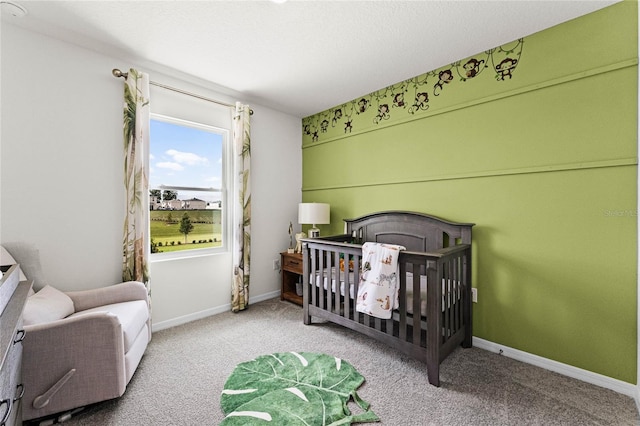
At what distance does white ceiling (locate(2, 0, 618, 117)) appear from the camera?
178cm

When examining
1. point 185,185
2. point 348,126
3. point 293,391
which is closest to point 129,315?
point 293,391

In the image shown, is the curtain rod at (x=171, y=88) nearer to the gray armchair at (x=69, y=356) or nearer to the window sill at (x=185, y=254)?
the gray armchair at (x=69, y=356)

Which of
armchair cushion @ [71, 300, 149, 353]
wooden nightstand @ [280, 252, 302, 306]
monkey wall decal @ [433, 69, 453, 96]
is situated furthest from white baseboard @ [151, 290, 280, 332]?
monkey wall decal @ [433, 69, 453, 96]

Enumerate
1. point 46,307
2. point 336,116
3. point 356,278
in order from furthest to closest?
point 336,116 < point 356,278 < point 46,307

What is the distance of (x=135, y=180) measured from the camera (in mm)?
2361

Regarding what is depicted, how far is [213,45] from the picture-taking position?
86.0 inches

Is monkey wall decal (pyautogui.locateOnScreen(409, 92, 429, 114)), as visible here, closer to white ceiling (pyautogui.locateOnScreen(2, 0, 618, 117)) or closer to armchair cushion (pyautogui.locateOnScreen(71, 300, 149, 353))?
white ceiling (pyautogui.locateOnScreen(2, 0, 618, 117))

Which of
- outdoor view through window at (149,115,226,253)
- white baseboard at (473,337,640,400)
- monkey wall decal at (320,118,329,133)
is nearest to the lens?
white baseboard at (473,337,640,400)

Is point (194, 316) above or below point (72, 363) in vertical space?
below

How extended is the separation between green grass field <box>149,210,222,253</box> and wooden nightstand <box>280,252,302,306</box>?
2.62 ft

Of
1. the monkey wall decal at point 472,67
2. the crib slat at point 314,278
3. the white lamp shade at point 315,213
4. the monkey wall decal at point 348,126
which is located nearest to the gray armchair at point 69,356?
the crib slat at point 314,278

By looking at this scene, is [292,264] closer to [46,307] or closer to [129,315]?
[129,315]

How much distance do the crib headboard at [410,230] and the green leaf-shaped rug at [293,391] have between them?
3.99 feet

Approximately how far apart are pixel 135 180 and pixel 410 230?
8.03 ft
